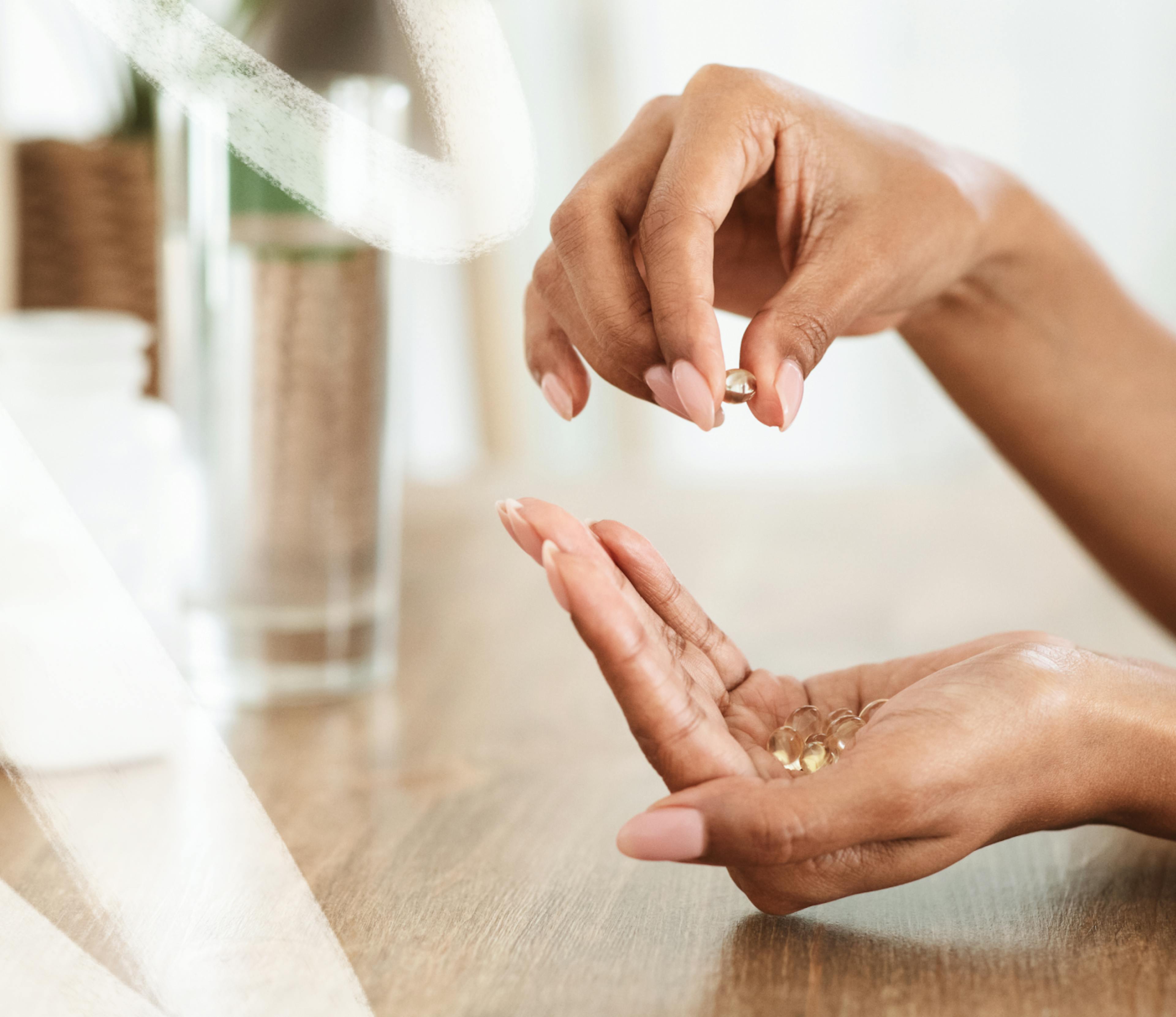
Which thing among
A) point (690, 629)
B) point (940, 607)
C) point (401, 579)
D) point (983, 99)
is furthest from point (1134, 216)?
point (690, 629)

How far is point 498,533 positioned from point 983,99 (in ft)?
4.55

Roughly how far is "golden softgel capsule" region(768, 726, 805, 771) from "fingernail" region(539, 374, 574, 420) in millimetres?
150

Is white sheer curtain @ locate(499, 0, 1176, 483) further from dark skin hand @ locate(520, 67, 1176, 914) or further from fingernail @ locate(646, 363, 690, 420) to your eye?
fingernail @ locate(646, 363, 690, 420)

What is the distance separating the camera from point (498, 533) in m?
1.01

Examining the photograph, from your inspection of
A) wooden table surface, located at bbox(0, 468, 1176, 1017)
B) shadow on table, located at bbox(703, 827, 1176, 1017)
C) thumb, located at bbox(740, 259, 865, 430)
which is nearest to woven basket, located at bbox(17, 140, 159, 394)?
wooden table surface, located at bbox(0, 468, 1176, 1017)

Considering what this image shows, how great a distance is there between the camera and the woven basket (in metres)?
1.04

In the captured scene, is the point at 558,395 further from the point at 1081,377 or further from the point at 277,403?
the point at 1081,377

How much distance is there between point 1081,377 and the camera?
0.67 m

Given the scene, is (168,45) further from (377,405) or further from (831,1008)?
(831,1008)

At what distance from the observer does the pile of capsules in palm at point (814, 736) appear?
1.37 feet

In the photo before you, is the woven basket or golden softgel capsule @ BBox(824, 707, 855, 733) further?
the woven basket

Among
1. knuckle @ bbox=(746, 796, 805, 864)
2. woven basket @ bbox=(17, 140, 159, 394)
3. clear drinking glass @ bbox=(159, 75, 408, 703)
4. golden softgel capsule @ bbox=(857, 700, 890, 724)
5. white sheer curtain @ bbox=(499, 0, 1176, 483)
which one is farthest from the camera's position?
white sheer curtain @ bbox=(499, 0, 1176, 483)

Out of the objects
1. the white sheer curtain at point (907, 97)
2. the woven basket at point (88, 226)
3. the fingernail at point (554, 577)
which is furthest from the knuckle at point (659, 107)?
the white sheer curtain at point (907, 97)

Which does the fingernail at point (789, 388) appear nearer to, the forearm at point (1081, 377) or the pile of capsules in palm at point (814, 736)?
the pile of capsules in palm at point (814, 736)
